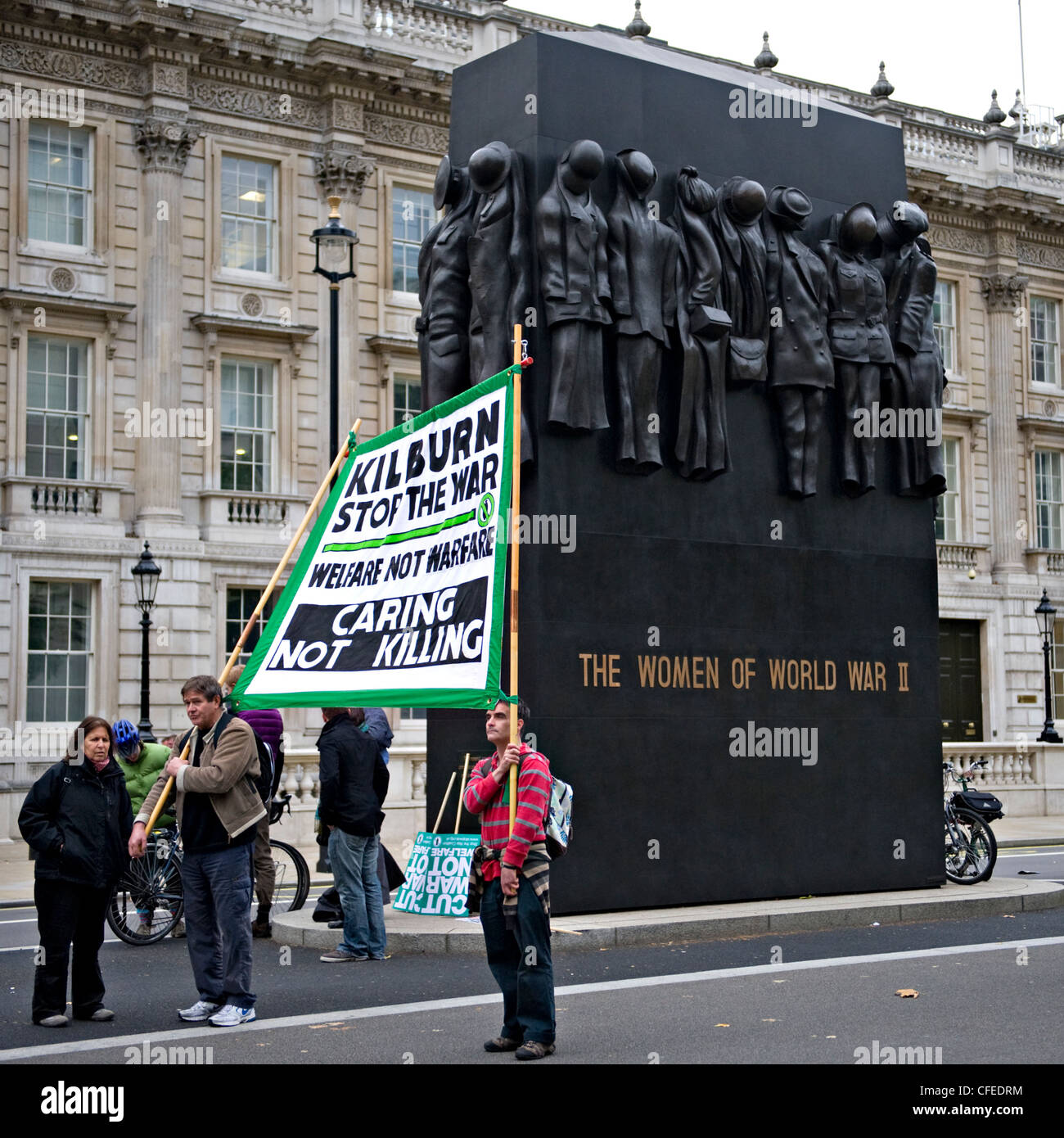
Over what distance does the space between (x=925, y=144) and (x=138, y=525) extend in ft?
78.5

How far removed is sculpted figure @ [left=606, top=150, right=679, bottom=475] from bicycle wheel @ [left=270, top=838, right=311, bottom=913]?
4.61 m

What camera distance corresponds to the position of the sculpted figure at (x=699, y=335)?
14.0 metres

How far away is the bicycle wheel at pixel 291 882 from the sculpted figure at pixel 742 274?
18.9ft

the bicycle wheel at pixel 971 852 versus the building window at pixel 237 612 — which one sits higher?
the building window at pixel 237 612

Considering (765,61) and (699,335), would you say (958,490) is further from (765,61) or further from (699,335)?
(699,335)

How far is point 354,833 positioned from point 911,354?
7259 millimetres

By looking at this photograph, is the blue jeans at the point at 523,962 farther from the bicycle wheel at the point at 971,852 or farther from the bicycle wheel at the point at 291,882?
the bicycle wheel at the point at 971,852

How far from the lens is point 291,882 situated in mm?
19031

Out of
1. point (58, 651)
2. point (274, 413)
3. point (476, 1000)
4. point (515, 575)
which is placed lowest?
point (476, 1000)

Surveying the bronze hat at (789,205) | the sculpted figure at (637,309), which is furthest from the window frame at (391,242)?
the sculpted figure at (637,309)

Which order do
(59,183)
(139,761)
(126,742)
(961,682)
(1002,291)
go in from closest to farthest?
(126,742)
(139,761)
(59,183)
(961,682)
(1002,291)

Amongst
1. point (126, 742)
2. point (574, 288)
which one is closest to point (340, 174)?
point (574, 288)

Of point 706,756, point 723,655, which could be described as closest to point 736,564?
point 723,655
